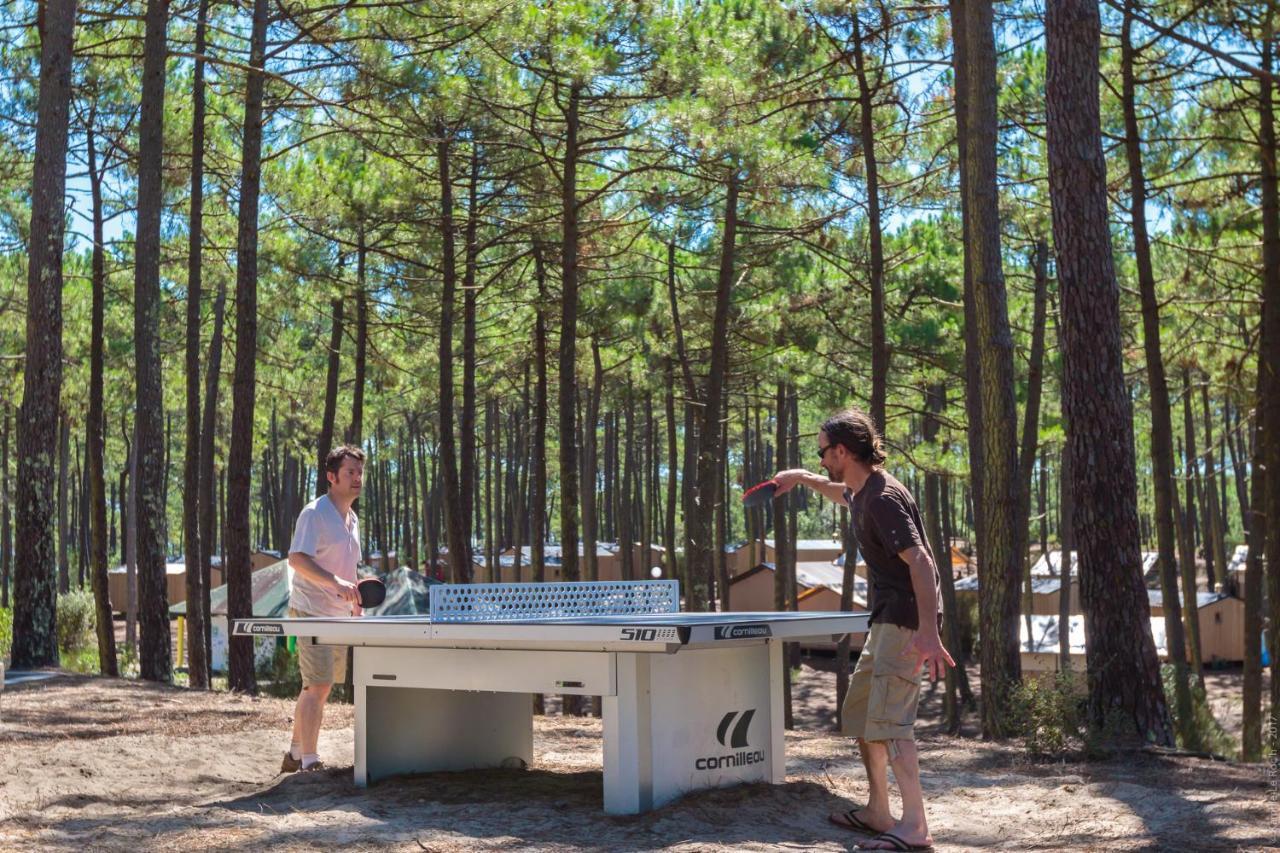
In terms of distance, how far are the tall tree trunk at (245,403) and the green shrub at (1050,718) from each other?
8437 mm

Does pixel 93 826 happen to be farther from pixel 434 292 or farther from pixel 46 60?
pixel 434 292

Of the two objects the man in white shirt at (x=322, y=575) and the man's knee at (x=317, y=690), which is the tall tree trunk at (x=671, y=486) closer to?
the man in white shirt at (x=322, y=575)

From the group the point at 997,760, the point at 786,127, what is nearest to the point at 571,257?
the point at 786,127

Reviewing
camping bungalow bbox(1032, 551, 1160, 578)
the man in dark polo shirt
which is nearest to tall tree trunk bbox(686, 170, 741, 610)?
the man in dark polo shirt

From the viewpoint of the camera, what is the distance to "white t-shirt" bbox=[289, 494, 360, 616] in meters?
6.60

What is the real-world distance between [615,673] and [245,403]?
9.41m

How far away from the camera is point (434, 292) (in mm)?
20078

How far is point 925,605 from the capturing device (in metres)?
4.76

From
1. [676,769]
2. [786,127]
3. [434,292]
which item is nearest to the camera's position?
[676,769]

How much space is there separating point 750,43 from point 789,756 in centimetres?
862

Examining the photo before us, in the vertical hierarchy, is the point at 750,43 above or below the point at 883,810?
above

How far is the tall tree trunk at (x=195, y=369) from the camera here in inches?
609

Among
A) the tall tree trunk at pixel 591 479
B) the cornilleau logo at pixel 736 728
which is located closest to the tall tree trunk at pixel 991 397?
the cornilleau logo at pixel 736 728

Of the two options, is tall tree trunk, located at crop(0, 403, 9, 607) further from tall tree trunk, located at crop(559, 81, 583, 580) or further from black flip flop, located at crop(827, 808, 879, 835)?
black flip flop, located at crop(827, 808, 879, 835)
